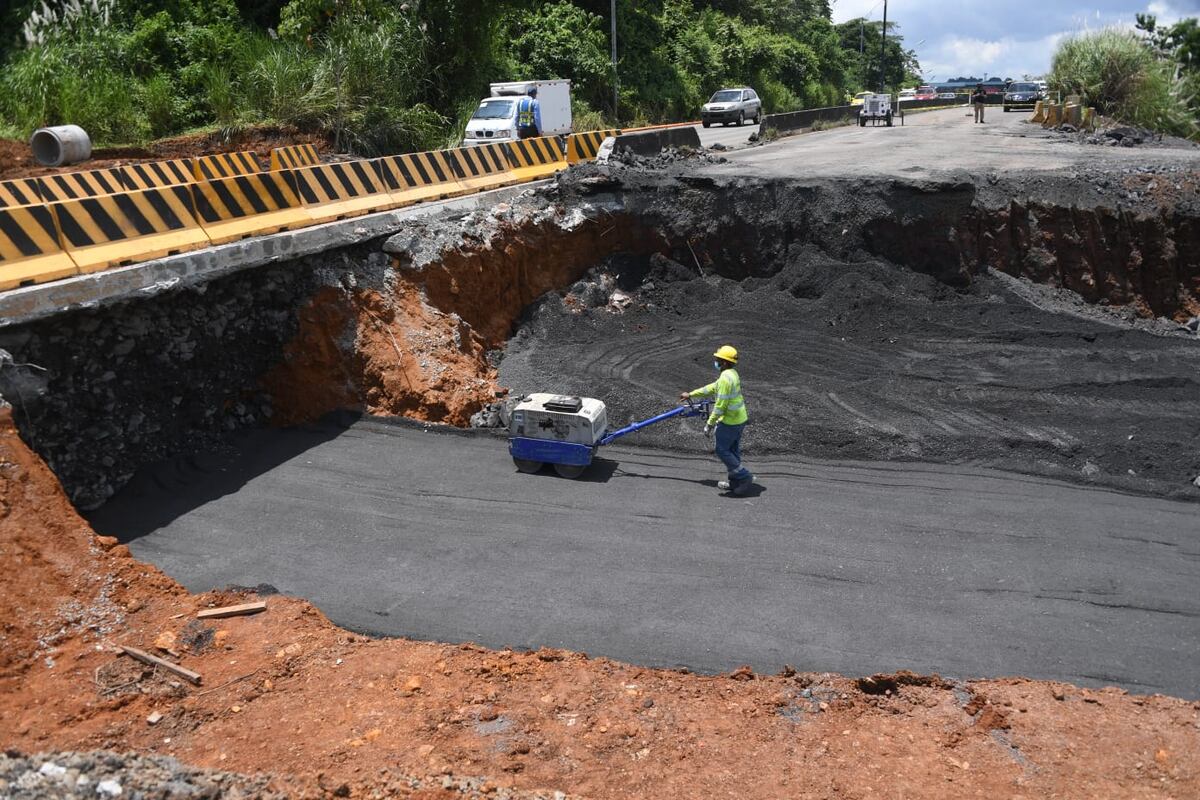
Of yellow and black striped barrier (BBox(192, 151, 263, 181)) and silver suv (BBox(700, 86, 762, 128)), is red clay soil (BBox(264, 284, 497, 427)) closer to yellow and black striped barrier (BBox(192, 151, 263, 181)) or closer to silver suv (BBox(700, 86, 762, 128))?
yellow and black striped barrier (BBox(192, 151, 263, 181))

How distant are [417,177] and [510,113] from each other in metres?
11.0

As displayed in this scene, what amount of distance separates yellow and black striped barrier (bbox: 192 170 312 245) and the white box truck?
460 inches

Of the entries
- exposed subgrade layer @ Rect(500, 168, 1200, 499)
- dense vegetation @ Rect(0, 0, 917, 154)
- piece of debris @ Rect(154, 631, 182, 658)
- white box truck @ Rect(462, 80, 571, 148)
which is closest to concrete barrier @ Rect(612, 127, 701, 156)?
exposed subgrade layer @ Rect(500, 168, 1200, 499)

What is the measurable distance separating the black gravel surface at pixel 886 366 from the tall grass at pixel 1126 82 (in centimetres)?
1899

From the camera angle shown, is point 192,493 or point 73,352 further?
point 192,493

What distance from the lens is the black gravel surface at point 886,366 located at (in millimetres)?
10266

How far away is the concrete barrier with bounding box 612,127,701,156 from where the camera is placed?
17531 millimetres

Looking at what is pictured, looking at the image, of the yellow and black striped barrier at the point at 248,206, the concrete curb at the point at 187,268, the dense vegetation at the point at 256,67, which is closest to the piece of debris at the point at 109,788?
the concrete curb at the point at 187,268

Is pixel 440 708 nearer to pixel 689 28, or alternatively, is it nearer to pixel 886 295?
pixel 886 295

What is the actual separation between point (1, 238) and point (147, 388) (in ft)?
6.55

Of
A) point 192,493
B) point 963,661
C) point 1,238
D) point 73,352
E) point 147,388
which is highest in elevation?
point 1,238

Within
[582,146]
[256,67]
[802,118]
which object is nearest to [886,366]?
[582,146]

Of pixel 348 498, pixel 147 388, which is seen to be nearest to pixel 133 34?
pixel 147 388

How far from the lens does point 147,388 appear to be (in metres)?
9.45
